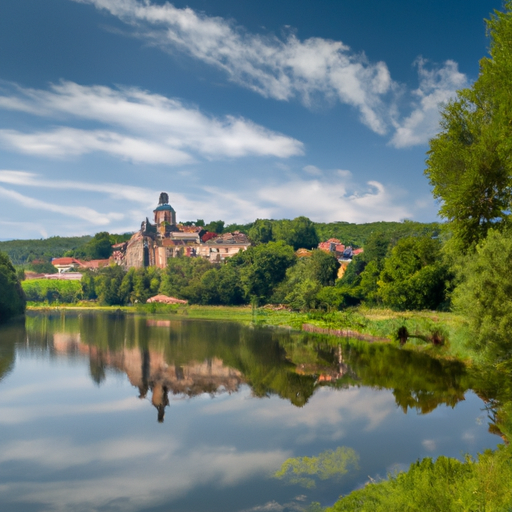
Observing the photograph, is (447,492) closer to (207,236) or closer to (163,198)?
(207,236)

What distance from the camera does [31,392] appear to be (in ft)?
51.9

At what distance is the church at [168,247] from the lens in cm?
8744

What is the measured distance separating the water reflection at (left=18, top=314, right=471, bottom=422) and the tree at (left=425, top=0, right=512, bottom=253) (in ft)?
17.2

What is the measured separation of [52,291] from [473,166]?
76240 millimetres

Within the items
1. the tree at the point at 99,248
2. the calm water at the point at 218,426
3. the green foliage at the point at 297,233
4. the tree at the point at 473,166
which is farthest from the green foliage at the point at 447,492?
the tree at the point at 99,248

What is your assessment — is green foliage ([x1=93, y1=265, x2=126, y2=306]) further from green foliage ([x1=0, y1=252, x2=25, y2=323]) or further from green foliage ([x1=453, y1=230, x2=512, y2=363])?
green foliage ([x1=453, y1=230, x2=512, y2=363])

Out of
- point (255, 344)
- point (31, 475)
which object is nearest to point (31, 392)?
point (31, 475)

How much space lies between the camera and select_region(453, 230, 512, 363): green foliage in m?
14.0

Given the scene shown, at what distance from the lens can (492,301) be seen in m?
14.3

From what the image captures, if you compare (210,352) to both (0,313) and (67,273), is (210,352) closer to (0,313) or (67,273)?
(0,313)

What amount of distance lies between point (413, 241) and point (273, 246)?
41.7 m

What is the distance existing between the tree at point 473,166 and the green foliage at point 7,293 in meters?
36.3

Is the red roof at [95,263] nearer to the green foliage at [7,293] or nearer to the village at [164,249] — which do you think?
the village at [164,249]

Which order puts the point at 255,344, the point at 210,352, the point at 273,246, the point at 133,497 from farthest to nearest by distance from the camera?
1. the point at 273,246
2. the point at 255,344
3. the point at 210,352
4. the point at 133,497
